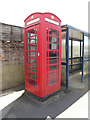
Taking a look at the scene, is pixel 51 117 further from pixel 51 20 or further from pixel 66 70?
pixel 51 20

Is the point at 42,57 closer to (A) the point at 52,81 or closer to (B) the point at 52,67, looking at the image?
(B) the point at 52,67

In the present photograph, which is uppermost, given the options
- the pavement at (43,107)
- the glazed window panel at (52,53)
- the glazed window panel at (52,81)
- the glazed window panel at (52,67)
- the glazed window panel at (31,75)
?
the glazed window panel at (52,53)

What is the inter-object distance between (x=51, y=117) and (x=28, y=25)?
2945 millimetres

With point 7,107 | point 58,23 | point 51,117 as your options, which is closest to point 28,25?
point 58,23

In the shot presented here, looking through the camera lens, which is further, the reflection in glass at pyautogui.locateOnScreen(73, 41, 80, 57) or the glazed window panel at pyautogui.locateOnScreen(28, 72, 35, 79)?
the reflection in glass at pyautogui.locateOnScreen(73, 41, 80, 57)

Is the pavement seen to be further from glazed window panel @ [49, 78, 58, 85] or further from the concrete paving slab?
A: glazed window panel @ [49, 78, 58, 85]

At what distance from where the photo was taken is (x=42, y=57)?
260 cm

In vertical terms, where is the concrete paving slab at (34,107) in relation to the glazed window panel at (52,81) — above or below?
below

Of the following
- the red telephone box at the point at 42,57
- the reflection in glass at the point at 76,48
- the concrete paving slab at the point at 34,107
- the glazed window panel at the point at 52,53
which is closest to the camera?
the concrete paving slab at the point at 34,107

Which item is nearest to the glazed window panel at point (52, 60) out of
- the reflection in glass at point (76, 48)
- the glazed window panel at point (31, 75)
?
the glazed window panel at point (31, 75)

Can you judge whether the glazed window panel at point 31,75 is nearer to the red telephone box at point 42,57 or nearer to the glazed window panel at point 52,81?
the red telephone box at point 42,57

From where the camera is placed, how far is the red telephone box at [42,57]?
2602 millimetres

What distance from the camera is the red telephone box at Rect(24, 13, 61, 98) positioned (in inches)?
102

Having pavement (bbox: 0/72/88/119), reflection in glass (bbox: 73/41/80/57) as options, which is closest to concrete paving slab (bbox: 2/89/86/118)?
pavement (bbox: 0/72/88/119)
